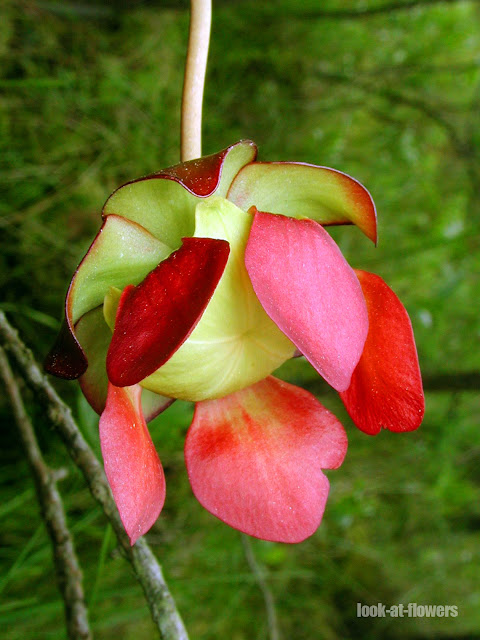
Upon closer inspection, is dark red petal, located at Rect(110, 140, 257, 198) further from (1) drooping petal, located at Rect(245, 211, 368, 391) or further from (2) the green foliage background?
(2) the green foliage background

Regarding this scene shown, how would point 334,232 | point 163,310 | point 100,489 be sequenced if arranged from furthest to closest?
point 334,232 → point 100,489 → point 163,310

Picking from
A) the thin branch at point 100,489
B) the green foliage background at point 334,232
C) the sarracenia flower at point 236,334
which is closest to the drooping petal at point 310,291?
the sarracenia flower at point 236,334

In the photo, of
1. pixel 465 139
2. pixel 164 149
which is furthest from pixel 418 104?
pixel 164 149

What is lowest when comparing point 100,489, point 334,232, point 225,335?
point 334,232

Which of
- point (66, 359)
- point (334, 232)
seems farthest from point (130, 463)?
point (334, 232)

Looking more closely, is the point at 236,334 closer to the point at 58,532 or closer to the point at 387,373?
the point at 387,373

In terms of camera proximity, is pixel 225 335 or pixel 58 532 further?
pixel 58 532

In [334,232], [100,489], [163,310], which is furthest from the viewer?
[334,232]

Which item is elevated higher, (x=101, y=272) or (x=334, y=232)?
(x=101, y=272)
